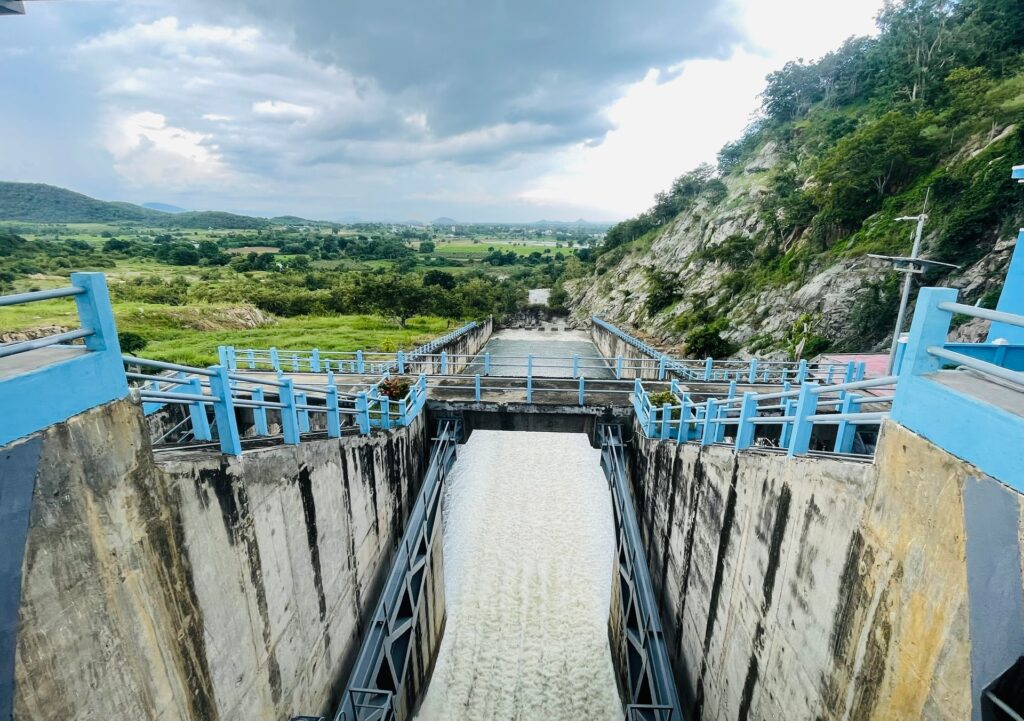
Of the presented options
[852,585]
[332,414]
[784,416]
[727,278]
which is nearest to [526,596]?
[332,414]

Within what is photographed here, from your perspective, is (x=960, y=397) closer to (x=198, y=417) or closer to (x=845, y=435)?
(x=845, y=435)

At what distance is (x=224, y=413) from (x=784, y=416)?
761 centimetres

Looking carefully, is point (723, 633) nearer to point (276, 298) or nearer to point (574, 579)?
point (574, 579)

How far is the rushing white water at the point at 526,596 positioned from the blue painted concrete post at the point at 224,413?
9075mm

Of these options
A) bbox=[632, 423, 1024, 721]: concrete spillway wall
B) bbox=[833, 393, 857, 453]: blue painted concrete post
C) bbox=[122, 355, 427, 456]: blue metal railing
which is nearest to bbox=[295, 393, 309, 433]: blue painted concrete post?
bbox=[122, 355, 427, 456]: blue metal railing

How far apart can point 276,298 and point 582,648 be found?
1860 inches

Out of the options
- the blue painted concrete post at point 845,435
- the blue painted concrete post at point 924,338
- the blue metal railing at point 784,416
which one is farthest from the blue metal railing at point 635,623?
the blue painted concrete post at point 924,338

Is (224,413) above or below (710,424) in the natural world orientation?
above

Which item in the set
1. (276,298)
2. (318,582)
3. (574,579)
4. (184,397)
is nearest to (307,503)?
(318,582)

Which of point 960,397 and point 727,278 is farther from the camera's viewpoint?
point 727,278

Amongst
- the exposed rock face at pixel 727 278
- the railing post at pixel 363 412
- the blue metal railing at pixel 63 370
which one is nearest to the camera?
the blue metal railing at pixel 63 370

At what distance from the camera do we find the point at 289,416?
695 cm

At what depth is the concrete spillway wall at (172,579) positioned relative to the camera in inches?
135

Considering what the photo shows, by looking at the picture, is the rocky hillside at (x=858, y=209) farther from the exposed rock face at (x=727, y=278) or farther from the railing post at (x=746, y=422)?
the railing post at (x=746, y=422)
